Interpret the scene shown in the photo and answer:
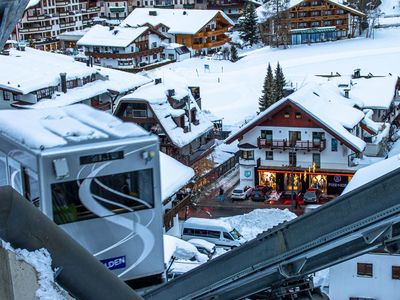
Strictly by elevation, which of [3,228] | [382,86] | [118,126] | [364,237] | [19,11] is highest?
[19,11]

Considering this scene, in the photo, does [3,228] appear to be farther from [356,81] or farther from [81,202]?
[356,81]

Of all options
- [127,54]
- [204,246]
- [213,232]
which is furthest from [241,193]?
[127,54]

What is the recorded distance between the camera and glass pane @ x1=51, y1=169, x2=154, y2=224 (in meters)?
4.30

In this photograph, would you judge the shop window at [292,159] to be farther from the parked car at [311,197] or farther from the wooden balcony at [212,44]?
the wooden balcony at [212,44]

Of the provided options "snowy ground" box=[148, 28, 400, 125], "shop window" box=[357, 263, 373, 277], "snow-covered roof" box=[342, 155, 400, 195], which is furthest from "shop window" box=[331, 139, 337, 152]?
"shop window" box=[357, 263, 373, 277]

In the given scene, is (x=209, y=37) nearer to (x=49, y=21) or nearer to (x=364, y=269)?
(x=49, y=21)

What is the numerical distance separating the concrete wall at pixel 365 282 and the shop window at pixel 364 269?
49mm

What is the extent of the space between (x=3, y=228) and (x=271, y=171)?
2153 centimetres

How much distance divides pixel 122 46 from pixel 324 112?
21.2 m

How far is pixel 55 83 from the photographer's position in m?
25.8

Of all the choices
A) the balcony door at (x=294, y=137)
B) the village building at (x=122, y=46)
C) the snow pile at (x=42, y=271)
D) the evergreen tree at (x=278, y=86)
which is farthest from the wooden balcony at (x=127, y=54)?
the snow pile at (x=42, y=271)

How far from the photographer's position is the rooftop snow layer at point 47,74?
2486cm

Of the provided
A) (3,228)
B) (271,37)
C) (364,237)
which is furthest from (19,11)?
(271,37)

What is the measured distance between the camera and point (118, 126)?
4.69 meters
